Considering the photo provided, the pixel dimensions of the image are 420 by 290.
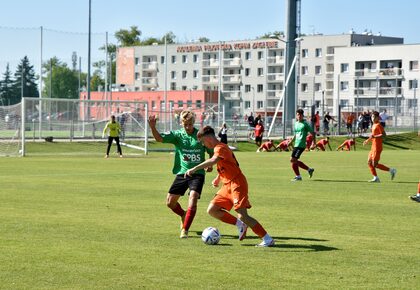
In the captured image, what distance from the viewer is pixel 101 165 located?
35.8 meters

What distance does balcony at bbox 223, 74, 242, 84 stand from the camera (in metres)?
135

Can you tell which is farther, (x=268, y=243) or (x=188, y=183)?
(x=188, y=183)

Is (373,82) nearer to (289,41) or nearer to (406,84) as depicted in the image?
(406,84)

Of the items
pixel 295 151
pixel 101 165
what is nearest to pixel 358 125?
pixel 101 165

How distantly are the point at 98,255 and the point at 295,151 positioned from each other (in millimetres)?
15836

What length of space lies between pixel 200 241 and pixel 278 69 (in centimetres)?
12011

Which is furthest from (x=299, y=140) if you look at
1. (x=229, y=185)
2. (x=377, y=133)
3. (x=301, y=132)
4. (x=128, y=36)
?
(x=128, y=36)

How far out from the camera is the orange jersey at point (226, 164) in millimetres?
12266

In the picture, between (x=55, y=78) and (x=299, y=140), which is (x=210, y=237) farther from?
(x=55, y=78)

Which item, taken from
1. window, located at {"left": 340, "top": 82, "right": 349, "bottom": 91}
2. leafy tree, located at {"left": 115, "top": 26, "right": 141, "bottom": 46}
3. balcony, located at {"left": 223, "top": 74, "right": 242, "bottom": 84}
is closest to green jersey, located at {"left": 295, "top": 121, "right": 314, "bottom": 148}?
window, located at {"left": 340, "top": 82, "right": 349, "bottom": 91}

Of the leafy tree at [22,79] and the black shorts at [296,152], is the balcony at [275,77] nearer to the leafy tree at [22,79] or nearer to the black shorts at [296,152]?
the leafy tree at [22,79]

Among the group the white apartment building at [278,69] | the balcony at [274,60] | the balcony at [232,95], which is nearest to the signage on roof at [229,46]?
the white apartment building at [278,69]

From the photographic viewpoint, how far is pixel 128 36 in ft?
554

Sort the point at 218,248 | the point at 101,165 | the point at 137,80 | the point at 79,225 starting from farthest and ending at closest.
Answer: the point at 137,80, the point at 101,165, the point at 79,225, the point at 218,248
